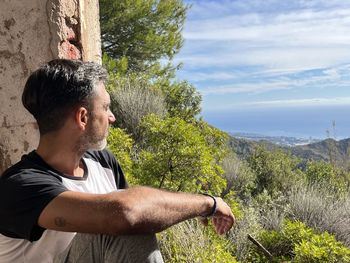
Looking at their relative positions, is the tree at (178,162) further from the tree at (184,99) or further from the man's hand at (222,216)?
the tree at (184,99)

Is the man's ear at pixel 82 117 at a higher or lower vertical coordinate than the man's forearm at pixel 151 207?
higher

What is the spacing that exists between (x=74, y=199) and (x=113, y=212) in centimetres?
14

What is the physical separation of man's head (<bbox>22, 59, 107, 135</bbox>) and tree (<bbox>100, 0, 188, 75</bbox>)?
32.3ft

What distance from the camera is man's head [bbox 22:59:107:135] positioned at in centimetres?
167

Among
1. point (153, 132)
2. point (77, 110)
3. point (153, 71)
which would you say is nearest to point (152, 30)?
point (153, 71)

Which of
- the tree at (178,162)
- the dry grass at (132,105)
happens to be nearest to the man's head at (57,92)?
the tree at (178,162)

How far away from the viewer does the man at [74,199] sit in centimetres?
143

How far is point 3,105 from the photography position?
2816 mm

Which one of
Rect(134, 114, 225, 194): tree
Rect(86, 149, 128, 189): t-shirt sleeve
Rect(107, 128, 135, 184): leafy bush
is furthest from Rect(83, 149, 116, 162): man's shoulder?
Rect(134, 114, 225, 194): tree

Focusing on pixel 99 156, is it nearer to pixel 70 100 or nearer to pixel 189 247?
pixel 70 100

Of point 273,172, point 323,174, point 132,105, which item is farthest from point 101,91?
point 323,174

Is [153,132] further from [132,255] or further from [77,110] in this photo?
[132,255]

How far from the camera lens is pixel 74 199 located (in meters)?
1.46

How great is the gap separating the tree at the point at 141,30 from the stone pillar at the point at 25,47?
A: 28.5ft
